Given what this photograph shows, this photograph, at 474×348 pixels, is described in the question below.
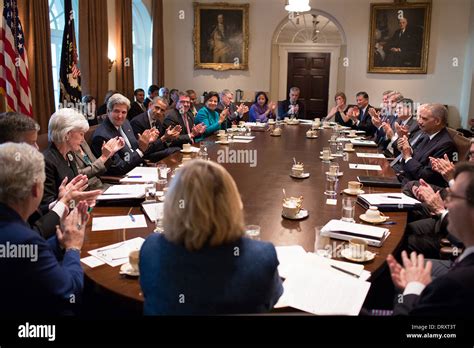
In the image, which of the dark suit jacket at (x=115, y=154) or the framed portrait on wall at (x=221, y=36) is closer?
the dark suit jacket at (x=115, y=154)

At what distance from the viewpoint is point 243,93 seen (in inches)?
438

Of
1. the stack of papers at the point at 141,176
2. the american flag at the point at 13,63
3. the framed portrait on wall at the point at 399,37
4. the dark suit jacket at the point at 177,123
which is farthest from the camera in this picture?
the framed portrait on wall at the point at 399,37

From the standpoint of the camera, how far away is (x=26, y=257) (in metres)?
1.59

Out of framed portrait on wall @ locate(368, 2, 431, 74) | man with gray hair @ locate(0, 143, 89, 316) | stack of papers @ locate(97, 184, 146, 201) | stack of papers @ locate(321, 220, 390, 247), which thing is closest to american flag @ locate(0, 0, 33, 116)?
stack of papers @ locate(97, 184, 146, 201)

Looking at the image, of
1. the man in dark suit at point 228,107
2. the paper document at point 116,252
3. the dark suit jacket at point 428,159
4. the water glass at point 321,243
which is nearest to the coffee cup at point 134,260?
the paper document at point 116,252

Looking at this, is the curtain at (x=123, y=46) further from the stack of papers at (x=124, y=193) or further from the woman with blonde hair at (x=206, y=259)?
the woman with blonde hair at (x=206, y=259)

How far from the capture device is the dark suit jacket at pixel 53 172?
9.45 feet

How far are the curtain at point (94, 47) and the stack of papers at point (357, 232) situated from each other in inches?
242

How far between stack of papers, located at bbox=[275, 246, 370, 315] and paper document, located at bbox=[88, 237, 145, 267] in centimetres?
69

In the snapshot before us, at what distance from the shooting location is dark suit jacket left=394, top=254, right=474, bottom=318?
145 cm

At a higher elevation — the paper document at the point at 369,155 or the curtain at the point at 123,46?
the curtain at the point at 123,46

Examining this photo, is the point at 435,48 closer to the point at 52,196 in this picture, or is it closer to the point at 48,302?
the point at 52,196

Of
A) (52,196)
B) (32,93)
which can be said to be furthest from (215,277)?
(32,93)

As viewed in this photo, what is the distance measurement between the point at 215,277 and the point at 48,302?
26.1 inches
